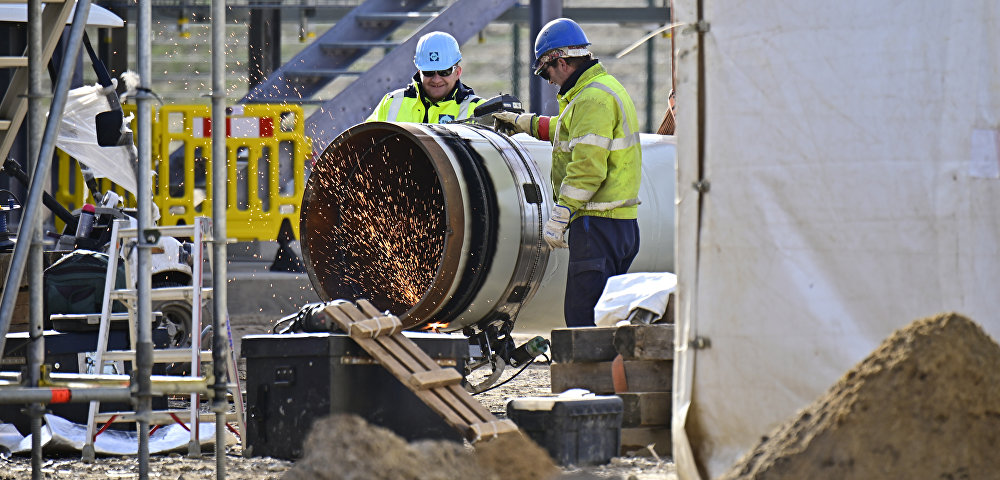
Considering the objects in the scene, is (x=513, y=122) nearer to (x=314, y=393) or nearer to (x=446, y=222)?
(x=446, y=222)

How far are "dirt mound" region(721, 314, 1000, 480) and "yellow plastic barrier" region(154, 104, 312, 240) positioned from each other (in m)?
8.38

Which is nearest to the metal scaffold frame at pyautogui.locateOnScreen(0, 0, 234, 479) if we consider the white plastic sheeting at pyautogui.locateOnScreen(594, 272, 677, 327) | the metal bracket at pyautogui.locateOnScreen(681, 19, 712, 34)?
the metal bracket at pyautogui.locateOnScreen(681, 19, 712, 34)

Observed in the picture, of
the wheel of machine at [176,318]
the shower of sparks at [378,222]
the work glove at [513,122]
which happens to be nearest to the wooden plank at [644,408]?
the work glove at [513,122]

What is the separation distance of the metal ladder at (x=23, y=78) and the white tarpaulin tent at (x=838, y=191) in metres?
2.40

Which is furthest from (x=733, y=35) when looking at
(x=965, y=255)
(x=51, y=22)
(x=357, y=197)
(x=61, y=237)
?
(x=61, y=237)

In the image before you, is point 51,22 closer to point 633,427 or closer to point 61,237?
point 633,427

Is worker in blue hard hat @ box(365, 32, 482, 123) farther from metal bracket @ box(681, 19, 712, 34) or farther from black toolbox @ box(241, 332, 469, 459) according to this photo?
metal bracket @ box(681, 19, 712, 34)

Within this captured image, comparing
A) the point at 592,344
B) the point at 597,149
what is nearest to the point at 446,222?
the point at 597,149

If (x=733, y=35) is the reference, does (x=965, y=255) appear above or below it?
below

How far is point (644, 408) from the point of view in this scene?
6.00m

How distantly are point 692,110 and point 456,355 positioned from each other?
1.93m

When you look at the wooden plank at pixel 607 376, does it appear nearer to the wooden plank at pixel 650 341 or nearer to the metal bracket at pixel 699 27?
the wooden plank at pixel 650 341

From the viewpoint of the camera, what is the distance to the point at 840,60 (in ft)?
14.7

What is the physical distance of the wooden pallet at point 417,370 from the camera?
17.9 feet
